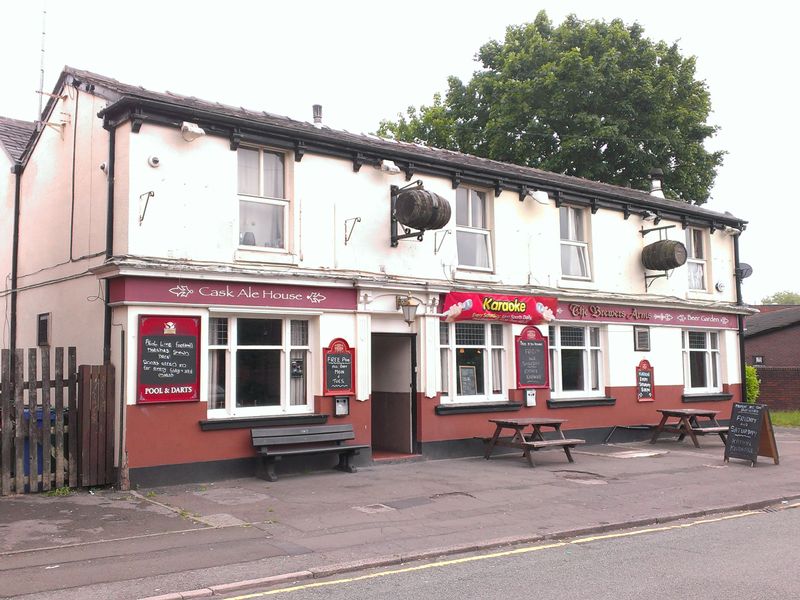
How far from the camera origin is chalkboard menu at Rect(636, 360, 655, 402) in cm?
1847

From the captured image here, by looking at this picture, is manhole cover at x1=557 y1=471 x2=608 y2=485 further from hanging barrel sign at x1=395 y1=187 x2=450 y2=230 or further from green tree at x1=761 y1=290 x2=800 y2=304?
green tree at x1=761 y1=290 x2=800 y2=304

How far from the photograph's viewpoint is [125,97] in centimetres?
1134

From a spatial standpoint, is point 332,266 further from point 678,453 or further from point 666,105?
point 666,105

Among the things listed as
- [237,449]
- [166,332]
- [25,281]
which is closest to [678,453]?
[237,449]

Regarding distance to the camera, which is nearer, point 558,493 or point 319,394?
point 558,493

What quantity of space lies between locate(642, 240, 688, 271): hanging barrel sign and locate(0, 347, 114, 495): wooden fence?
41.3 feet

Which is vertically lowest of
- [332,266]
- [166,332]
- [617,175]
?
[166,332]

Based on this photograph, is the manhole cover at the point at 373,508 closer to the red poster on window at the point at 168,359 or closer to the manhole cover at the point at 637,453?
the red poster on window at the point at 168,359

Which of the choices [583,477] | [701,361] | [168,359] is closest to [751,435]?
[583,477]

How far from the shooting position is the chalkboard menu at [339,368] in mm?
13289

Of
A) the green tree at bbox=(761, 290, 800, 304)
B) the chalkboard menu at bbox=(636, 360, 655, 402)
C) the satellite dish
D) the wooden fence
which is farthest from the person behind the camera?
the green tree at bbox=(761, 290, 800, 304)

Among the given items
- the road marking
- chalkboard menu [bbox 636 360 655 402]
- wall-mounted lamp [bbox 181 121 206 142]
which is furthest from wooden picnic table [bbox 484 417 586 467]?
wall-mounted lamp [bbox 181 121 206 142]

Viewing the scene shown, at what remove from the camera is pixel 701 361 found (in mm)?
20484

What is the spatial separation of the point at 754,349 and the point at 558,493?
30920 mm
